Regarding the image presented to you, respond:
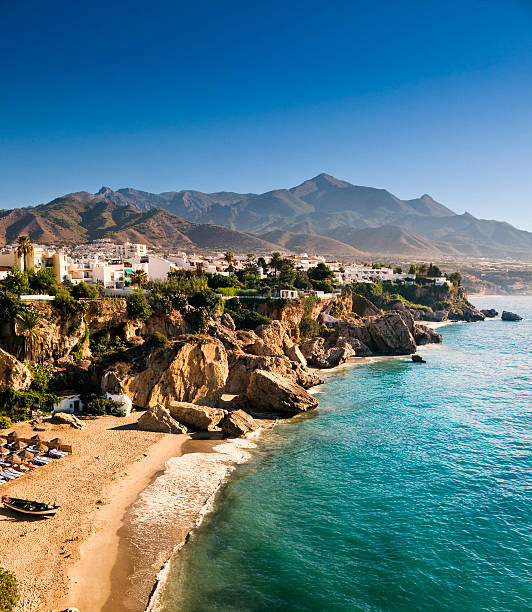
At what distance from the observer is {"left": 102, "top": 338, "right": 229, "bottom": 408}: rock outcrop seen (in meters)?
36.9

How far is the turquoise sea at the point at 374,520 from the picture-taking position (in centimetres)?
1717

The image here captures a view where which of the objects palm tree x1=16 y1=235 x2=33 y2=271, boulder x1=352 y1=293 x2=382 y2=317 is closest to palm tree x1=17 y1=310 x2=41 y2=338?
palm tree x1=16 y1=235 x2=33 y2=271

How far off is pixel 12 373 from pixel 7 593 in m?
21.9

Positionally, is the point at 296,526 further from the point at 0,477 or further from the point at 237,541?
the point at 0,477

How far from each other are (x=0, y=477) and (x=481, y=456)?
90.6 ft

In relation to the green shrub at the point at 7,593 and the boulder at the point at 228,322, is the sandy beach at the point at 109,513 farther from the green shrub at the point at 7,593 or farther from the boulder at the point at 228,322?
the boulder at the point at 228,322

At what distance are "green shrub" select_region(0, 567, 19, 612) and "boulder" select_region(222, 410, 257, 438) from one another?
1866 centimetres

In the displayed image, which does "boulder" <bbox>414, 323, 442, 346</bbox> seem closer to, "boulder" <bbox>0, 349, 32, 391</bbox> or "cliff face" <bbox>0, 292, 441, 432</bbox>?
"cliff face" <bbox>0, 292, 441, 432</bbox>

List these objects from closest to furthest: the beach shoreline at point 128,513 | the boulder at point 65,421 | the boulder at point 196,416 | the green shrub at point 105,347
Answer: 1. the beach shoreline at point 128,513
2. the boulder at point 65,421
3. the boulder at point 196,416
4. the green shrub at point 105,347

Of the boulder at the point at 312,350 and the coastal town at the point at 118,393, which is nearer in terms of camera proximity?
the coastal town at the point at 118,393

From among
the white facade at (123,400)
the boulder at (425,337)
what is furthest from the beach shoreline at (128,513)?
the boulder at (425,337)

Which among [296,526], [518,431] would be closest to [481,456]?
[518,431]

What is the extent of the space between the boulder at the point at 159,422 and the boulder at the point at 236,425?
299 cm

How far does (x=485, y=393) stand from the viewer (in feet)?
148
